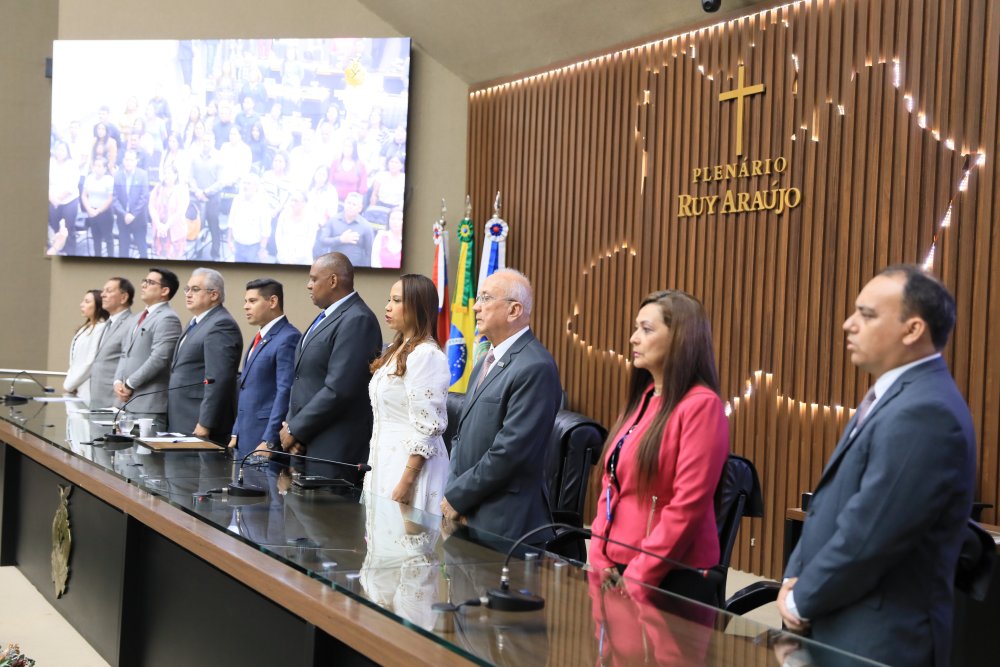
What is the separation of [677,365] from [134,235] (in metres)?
7.40

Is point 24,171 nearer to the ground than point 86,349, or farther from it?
A: farther from it

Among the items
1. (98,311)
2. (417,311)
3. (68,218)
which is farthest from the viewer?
(68,218)

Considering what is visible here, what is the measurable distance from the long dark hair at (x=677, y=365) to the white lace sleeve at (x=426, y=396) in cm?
110

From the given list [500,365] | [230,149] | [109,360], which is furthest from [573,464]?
[230,149]

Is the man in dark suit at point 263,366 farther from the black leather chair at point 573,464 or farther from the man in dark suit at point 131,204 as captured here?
the man in dark suit at point 131,204

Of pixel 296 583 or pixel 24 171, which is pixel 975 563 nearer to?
pixel 296 583

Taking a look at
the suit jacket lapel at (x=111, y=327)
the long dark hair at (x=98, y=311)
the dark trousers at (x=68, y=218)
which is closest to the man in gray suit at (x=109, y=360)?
the suit jacket lapel at (x=111, y=327)

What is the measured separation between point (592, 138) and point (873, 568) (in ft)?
18.4

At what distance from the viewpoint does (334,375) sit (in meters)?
4.39

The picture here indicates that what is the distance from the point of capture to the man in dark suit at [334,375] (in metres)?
4.38

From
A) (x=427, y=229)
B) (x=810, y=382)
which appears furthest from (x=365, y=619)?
(x=427, y=229)

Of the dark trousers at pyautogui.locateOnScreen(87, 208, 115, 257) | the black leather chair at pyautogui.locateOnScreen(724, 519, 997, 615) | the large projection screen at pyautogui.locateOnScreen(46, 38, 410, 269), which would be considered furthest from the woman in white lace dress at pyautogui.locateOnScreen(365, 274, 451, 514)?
the dark trousers at pyautogui.locateOnScreen(87, 208, 115, 257)

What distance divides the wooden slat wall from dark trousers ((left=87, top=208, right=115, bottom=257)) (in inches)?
148

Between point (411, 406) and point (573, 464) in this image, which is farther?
point (573, 464)
